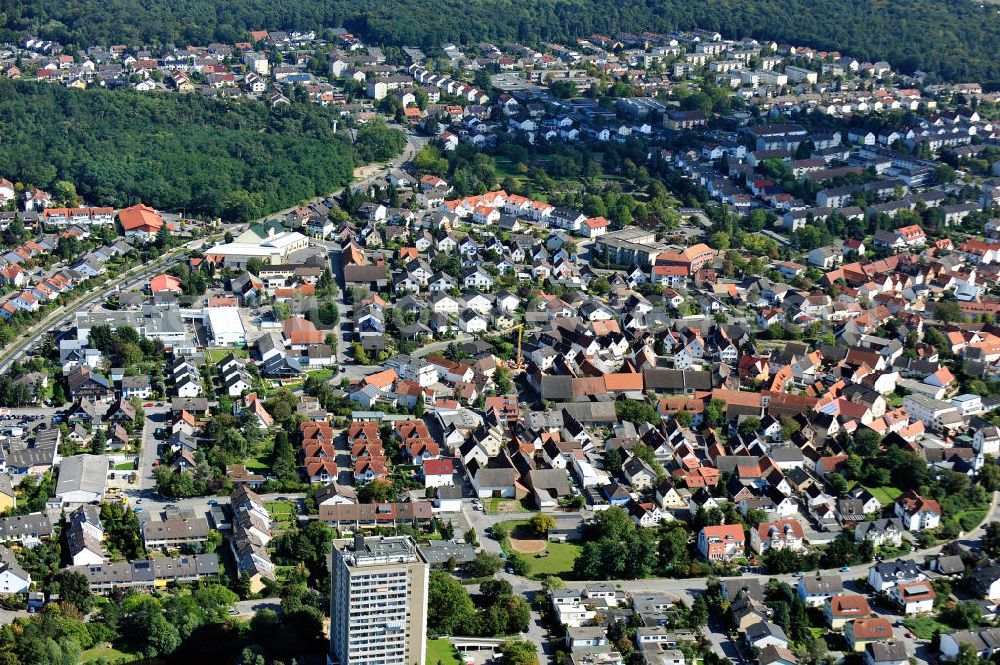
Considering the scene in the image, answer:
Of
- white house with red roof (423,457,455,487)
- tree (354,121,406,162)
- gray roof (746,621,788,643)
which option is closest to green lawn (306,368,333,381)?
white house with red roof (423,457,455,487)

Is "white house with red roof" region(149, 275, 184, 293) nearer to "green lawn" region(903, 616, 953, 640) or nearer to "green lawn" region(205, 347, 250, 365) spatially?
"green lawn" region(205, 347, 250, 365)

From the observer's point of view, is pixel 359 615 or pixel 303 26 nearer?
pixel 359 615

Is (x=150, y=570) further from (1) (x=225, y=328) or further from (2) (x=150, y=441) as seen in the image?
(1) (x=225, y=328)

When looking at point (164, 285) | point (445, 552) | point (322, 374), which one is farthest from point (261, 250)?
point (445, 552)

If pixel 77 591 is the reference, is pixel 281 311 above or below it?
above

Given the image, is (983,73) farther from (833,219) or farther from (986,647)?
(986,647)

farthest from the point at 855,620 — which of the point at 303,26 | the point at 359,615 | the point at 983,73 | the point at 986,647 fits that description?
the point at 303,26

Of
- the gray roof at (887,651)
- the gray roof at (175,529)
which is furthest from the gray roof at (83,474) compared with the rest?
the gray roof at (887,651)
